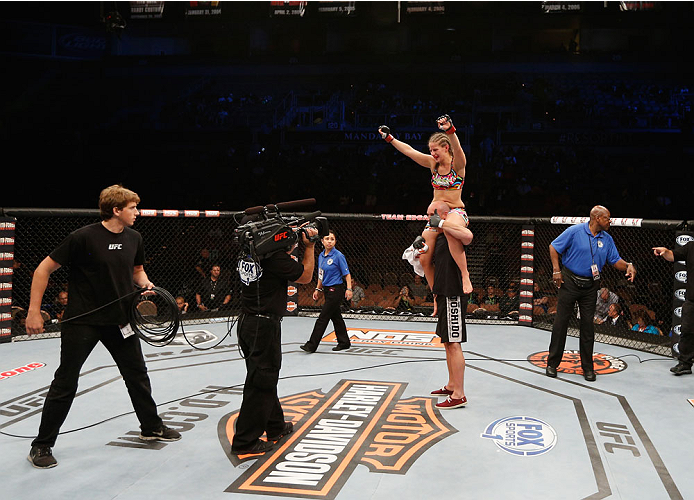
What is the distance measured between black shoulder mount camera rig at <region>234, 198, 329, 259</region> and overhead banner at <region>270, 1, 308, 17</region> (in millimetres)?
11812

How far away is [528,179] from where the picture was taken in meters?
16.8

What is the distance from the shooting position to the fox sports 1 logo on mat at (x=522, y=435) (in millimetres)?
4129

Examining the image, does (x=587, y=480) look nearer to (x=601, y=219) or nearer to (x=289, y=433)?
(x=289, y=433)

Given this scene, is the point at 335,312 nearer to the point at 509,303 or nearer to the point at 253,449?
the point at 253,449

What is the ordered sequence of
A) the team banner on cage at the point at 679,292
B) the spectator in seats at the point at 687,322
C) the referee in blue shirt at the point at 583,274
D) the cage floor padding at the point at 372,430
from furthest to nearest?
the team banner on cage at the point at 679,292
the spectator in seats at the point at 687,322
the referee in blue shirt at the point at 583,274
the cage floor padding at the point at 372,430

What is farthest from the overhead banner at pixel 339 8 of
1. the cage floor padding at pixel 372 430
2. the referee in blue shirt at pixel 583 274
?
the referee in blue shirt at pixel 583 274

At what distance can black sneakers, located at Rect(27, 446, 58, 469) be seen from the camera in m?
3.72

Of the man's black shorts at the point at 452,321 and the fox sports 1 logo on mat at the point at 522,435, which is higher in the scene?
the man's black shorts at the point at 452,321

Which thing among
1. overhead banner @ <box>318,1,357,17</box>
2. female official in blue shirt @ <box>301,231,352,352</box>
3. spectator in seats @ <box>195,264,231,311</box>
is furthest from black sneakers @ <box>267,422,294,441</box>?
overhead banner @ <box>318,1,357,17</box>

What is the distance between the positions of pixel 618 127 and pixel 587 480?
52.0 ft

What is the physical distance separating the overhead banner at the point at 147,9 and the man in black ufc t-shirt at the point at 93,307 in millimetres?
12801

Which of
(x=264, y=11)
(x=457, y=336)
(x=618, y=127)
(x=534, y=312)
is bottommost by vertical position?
(x=534, y=312)

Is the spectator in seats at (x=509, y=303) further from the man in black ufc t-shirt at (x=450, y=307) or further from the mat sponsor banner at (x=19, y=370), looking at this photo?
the mat sponsor banner at (x=19, y=370)

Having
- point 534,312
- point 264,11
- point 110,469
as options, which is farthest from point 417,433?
point 264,11
